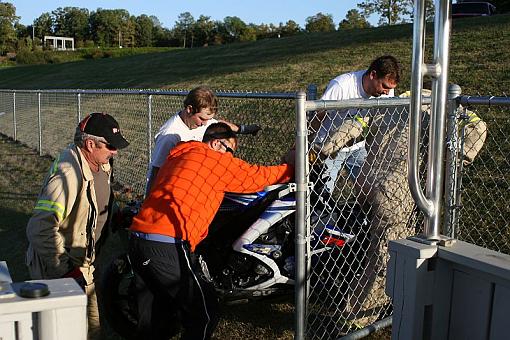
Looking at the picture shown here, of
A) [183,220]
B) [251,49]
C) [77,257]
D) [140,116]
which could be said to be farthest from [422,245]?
[251,49]

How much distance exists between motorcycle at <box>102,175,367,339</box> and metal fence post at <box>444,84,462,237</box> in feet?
1.90

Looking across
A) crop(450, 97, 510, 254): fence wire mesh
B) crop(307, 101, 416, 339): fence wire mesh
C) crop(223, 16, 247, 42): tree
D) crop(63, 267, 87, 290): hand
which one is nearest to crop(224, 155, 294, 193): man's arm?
crop(307, 101, 416, 339): fence wire mesh

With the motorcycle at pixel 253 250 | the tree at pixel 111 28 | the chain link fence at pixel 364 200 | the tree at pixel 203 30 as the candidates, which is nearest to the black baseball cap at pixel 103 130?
the motorcycle at pixel 253 250

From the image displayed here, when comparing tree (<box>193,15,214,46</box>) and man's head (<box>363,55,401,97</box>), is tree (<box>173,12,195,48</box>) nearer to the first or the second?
tree (<box>193,15,214,46</box>)

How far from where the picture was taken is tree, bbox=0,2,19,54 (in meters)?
93.3

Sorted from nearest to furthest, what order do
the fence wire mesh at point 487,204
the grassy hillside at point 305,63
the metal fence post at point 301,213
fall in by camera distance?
the metal fence post at point 301,213 → the fence wire mesh at point 487,204 → the grassy hillside at point 305,63

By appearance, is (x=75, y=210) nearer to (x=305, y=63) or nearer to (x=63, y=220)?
(x=63, y=220)

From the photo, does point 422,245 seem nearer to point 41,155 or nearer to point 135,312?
point 135,312

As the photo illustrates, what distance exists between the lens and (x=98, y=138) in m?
3.49

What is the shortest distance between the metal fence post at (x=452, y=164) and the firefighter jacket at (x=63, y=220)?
220 centimetres

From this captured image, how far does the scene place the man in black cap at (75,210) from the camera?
130 inches

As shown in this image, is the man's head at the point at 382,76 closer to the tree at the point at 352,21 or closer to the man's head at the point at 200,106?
the man's head at the point at 200,106

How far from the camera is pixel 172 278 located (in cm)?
336

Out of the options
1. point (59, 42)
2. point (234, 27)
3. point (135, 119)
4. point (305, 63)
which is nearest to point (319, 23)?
point (234, 27)
